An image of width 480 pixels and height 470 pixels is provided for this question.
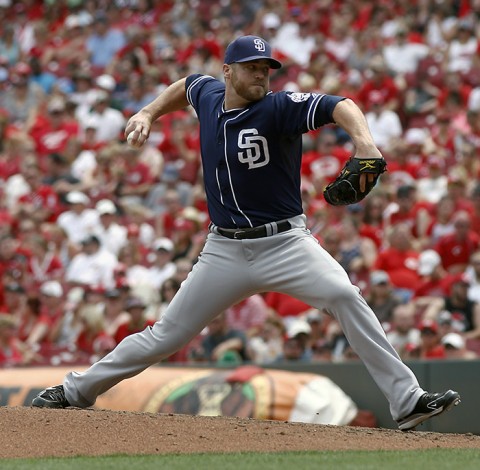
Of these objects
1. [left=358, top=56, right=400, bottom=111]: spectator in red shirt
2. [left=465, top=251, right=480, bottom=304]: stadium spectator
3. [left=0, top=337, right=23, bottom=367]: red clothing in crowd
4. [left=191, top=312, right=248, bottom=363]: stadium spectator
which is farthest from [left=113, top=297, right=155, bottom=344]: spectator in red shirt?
[left=358, top=56, right=400, bottom=111]: spectator in red shirt

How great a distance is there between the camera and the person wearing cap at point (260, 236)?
524 cm

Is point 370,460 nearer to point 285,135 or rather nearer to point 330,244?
point 285,135

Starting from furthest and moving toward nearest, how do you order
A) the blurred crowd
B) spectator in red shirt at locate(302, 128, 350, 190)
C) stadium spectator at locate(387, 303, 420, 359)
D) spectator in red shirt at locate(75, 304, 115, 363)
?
spectator in red shirt at locate(302, 128, 350, 190) < spectator in red shirt at locate(75, 304, 115, 363) < the blurred crowd < stadium spectator at locate(387, 303, 420, 359)

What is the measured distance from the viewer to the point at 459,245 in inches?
389

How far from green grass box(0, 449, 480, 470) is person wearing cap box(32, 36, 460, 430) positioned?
0.46 m

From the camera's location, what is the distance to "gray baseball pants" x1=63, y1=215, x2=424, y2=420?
207 inches

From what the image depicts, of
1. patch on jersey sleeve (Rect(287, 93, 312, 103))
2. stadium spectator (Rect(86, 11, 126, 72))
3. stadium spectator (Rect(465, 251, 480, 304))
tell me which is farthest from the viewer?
stadium spectator (Rect(86, 11, 126, 72))

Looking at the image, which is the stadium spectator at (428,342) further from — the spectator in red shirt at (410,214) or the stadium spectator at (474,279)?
the spectator in red shirt at (410,214)

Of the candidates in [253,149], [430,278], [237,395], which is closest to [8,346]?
[237,395]

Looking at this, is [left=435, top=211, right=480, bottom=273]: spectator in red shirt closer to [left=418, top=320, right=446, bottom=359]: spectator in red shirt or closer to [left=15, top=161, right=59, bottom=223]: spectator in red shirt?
[left=418, top=320, right=446, bottom=359]: spectator in red shirt

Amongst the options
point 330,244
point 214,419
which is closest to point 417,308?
point 330,244

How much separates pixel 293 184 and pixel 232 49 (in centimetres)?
74

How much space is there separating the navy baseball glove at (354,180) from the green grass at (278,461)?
1.17 metres

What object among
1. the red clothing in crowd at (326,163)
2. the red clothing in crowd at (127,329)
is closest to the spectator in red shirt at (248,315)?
the red clothing in crowd at (127,329)
